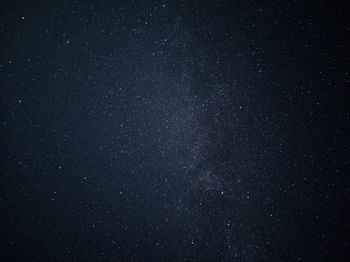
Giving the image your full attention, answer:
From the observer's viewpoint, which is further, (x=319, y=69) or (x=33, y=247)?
(x=33, y=247)

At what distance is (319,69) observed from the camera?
1.24 meters

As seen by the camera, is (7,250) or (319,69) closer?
(319,69)

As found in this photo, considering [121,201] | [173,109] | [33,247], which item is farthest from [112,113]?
[33,247]

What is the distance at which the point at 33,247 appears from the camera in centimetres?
138

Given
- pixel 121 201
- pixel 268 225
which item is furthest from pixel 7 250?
pixel 268 225

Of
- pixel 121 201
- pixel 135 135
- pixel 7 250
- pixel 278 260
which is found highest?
pixel 135 135

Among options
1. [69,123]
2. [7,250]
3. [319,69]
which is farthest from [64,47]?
[319,69]

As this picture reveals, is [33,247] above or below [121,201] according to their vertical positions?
below

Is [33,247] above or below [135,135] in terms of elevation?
below

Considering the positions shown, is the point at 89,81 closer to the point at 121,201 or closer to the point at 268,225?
the point at 121,201

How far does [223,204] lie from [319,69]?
770 millimetres

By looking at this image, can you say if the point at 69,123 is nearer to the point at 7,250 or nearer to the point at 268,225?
the point at 7,250

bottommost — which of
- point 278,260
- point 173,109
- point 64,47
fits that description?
point 278,260

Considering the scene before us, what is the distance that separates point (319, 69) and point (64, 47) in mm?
1200
